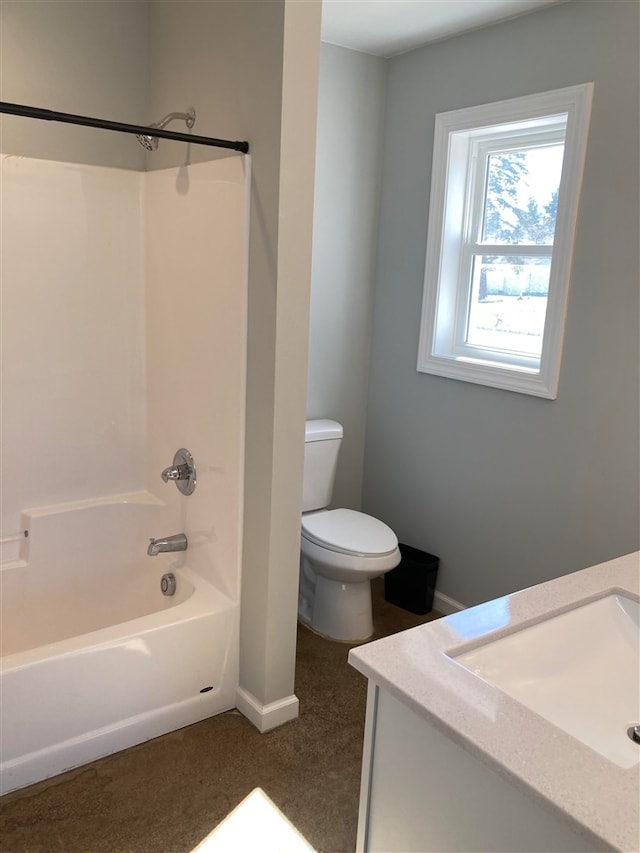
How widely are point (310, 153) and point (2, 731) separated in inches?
72.0

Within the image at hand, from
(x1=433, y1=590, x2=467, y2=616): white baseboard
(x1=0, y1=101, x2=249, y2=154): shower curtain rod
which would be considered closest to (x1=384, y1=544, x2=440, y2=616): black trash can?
(x1=433, y1=590, x2=467, y2=616): white baseboard

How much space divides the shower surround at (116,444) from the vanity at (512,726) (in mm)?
1168

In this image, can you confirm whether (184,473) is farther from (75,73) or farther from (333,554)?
(75,73)

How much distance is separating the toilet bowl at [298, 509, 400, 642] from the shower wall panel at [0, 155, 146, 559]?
83 centimetres

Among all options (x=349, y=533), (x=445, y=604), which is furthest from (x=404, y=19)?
(x=445, y=604)

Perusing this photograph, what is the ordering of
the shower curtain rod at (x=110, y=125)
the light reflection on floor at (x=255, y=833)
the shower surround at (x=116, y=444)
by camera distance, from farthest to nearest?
the shower surround at (x=116, y=444), the light reflection on floor at (x=255, y=833), the shower curtain rod at (x=110, y=125)

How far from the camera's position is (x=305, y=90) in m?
2.02

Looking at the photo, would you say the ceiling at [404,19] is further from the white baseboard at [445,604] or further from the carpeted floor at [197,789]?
the carpeted floor at [197,789]

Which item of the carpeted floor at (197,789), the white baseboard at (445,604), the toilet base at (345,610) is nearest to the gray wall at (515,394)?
the white baseboard at (445,604)

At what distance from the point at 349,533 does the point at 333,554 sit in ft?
0.45

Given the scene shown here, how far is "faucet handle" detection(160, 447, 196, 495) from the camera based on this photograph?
2588 millimetres

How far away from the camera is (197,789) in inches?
81.9

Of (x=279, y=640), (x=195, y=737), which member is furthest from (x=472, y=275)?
(x=195, y=737)

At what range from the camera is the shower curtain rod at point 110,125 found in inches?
69.7
